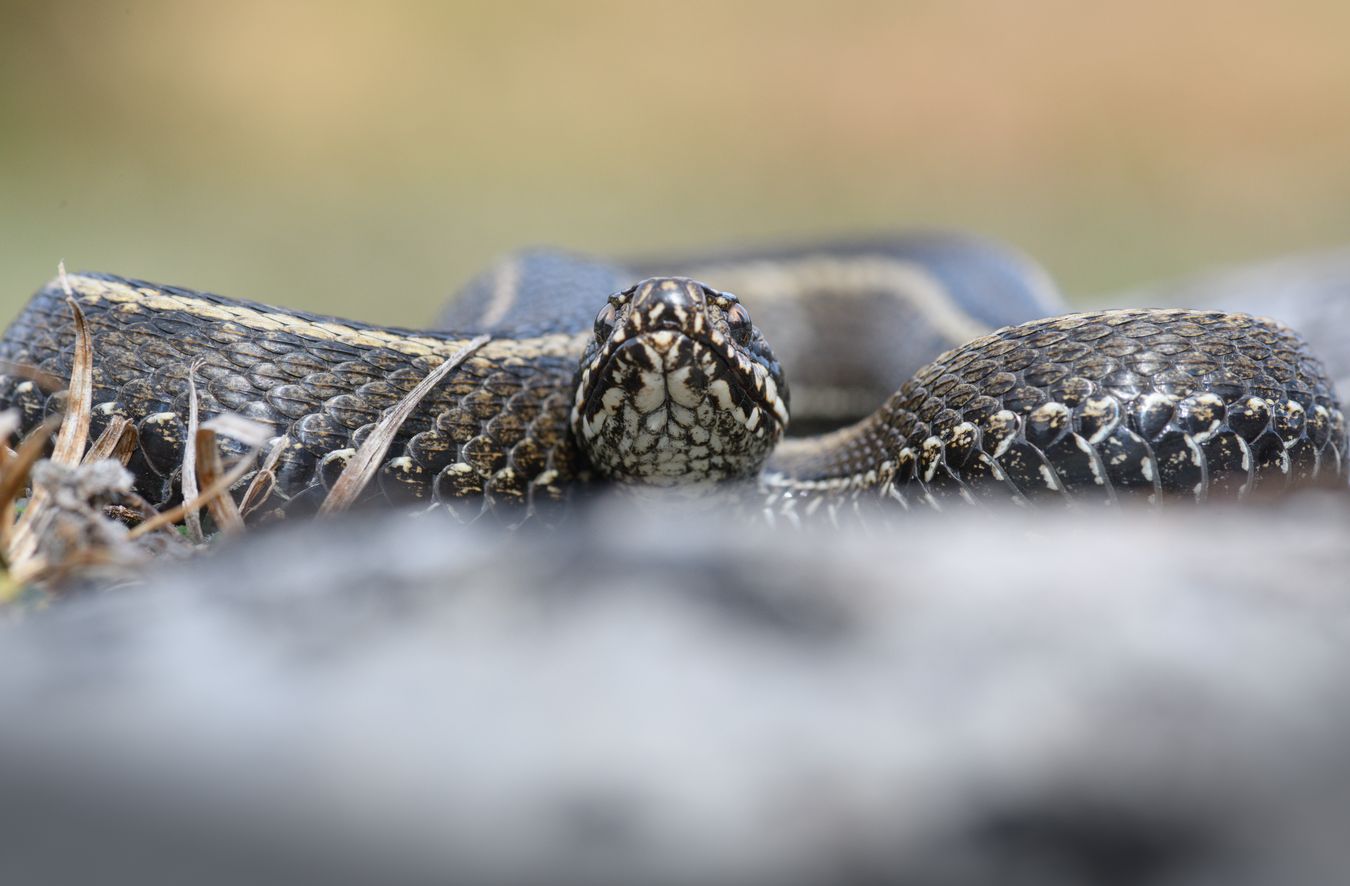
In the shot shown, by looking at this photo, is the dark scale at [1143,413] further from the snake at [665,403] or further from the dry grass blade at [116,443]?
the dry grass blade at [116,443]

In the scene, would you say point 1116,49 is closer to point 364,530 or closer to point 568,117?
point 568,117

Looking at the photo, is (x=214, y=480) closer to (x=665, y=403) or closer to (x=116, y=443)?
(x=116, y=443)

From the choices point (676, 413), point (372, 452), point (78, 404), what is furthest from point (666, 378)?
point (78, 404)

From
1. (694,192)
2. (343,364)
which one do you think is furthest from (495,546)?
(694,192)

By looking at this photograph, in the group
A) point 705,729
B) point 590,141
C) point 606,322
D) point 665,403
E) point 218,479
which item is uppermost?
point 590,141

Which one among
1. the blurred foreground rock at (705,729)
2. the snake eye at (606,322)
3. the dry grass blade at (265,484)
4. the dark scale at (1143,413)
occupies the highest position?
the snake eye at (606,322)

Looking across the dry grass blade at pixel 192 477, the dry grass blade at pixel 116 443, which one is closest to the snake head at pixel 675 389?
the dry grass blade at pixel 192 477
